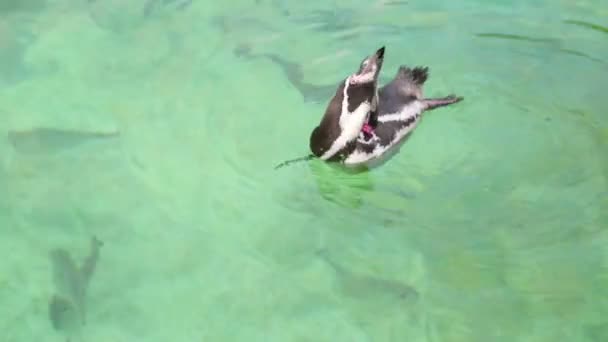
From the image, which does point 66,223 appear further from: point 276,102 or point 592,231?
point 592,231

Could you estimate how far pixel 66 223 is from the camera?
3014 mm

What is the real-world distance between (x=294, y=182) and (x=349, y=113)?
0.43 meters

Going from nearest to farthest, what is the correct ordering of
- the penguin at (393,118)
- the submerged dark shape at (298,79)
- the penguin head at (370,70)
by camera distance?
1. the penguin head at (370,70)
2. the penguin at (393,118)
3. the submerged dark shape at (298,79)

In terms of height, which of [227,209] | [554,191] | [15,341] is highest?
[554,191]

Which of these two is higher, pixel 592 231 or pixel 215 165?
pixel 592 231

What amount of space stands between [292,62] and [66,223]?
1.50 metres

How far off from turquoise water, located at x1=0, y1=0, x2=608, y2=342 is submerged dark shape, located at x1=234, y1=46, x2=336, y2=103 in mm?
11

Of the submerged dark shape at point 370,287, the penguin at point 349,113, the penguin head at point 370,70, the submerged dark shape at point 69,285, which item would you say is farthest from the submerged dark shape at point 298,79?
the submerged dark shape at point 69,285

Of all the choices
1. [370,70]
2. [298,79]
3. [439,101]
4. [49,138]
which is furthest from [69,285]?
[439,101]

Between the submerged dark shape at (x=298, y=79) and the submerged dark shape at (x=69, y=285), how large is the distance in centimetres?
129

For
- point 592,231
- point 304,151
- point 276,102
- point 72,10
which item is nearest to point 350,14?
point 276,102

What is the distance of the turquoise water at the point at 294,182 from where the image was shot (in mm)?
2662

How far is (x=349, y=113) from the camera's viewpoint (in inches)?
114

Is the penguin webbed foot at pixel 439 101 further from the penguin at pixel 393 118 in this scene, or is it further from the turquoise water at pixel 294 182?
the turquoise water at pixel 294 182
